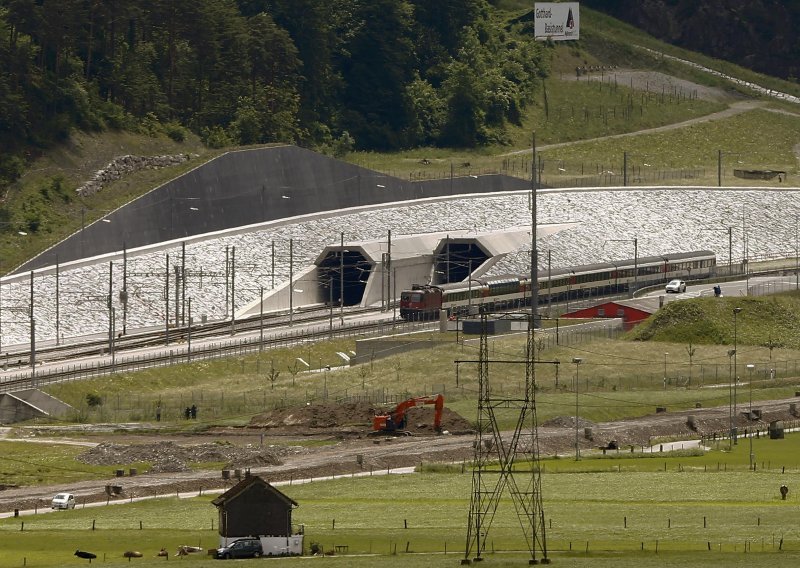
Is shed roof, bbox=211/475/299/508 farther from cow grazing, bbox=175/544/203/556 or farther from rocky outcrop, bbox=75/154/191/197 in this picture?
rocky outcrop, bbox=75/154/191/197

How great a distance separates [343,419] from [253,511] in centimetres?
4265

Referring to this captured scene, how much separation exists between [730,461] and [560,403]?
67.8 ft

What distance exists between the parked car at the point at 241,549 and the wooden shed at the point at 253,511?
0.61m

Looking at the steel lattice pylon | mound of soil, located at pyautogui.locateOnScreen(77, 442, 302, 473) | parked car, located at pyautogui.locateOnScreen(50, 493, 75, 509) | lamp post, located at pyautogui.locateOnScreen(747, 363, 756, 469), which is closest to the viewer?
the steel lattice pylon

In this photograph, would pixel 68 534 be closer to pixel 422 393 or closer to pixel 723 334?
pixel 422 393

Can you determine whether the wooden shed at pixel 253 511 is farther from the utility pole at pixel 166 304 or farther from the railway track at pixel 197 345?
the utility pole at pixel 166 304

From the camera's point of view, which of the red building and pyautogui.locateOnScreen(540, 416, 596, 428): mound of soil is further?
the red building

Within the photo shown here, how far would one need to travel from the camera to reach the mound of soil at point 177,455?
388 feet

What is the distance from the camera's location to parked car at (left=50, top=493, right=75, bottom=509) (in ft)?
341

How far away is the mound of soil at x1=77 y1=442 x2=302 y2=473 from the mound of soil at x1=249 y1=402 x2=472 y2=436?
8.89 metres

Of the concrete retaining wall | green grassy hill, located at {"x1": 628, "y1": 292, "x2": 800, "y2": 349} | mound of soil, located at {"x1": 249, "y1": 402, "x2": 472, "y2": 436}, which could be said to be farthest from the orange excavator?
the concrete retaining wall

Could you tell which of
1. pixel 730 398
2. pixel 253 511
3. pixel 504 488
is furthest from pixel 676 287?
pixel 253 511

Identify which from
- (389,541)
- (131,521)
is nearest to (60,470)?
(131,521)

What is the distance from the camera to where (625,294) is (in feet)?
639
